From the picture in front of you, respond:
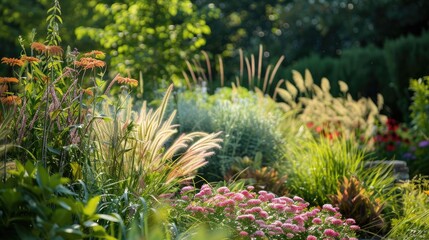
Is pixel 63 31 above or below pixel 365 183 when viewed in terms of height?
below

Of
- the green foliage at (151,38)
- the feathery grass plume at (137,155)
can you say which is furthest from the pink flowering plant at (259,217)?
the green foliage at (151,38)

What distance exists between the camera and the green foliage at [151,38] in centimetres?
929

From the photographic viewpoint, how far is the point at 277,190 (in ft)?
18.4

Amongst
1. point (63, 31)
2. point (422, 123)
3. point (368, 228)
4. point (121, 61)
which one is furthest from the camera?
point (63, 31)

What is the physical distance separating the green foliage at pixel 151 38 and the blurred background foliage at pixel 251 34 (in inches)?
0.6

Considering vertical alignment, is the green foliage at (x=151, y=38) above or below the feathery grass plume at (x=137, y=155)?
below

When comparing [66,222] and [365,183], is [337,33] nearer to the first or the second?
[365,183]

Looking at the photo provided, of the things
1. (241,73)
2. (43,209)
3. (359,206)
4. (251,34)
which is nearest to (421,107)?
(241,73)

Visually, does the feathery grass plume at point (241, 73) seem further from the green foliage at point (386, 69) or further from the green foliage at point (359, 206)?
the green foliage at point (359, 206)

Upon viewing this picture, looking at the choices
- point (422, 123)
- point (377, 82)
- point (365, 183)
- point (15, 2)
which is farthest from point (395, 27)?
point (365, 183)

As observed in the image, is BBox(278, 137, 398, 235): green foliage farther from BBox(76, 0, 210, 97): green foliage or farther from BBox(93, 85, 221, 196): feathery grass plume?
BBox(76, 0, 210, 97): green foliage

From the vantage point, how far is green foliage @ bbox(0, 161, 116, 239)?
298 centimetres

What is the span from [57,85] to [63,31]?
53.1ft

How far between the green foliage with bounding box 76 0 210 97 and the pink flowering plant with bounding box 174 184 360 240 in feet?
16.8
